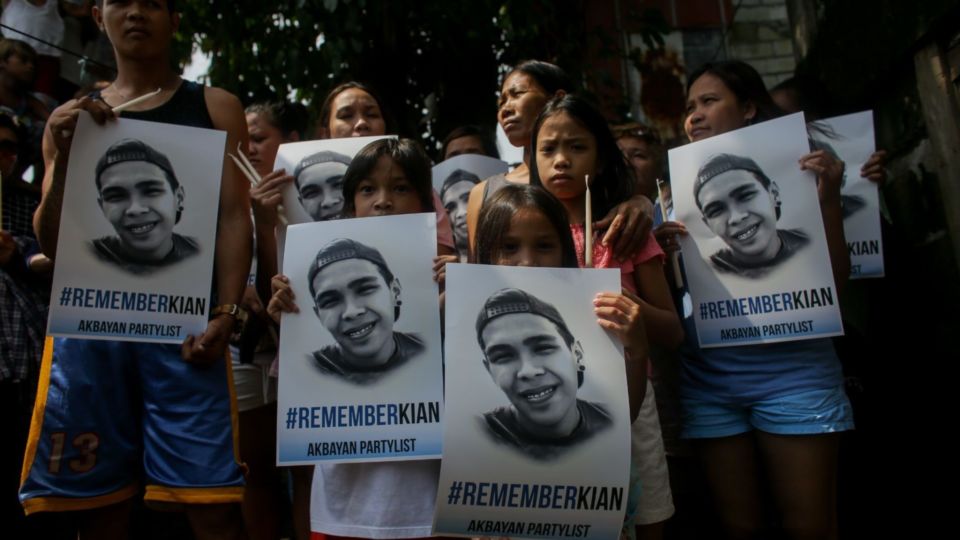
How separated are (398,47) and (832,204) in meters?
3.56

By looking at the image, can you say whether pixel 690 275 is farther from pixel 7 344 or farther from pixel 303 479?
pixel 7 344

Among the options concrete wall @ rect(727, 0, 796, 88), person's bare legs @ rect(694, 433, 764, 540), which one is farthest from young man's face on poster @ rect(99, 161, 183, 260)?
concrete wall @ rect(727, 0, 796, 88)

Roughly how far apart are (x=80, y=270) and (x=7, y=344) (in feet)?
3.77

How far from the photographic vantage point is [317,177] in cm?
283

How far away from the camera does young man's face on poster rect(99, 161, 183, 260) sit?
2.35 m

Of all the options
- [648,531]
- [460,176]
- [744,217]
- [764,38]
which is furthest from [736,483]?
[764,38]

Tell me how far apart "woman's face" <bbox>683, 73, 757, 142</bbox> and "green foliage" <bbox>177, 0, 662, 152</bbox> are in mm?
2151

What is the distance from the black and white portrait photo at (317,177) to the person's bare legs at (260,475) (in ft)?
2.58

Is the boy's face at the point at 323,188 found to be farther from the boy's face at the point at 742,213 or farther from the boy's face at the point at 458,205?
the boy's face at the point at 742,213

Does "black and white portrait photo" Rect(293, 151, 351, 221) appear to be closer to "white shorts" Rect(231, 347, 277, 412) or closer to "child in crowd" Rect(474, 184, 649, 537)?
"white shorts" Rect(231, 347, 277, 412)

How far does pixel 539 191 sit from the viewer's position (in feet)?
7.26

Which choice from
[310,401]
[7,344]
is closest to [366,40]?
[7,344]

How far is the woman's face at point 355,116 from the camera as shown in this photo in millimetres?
3281

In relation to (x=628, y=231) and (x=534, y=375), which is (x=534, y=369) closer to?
(x=534, y=375)
